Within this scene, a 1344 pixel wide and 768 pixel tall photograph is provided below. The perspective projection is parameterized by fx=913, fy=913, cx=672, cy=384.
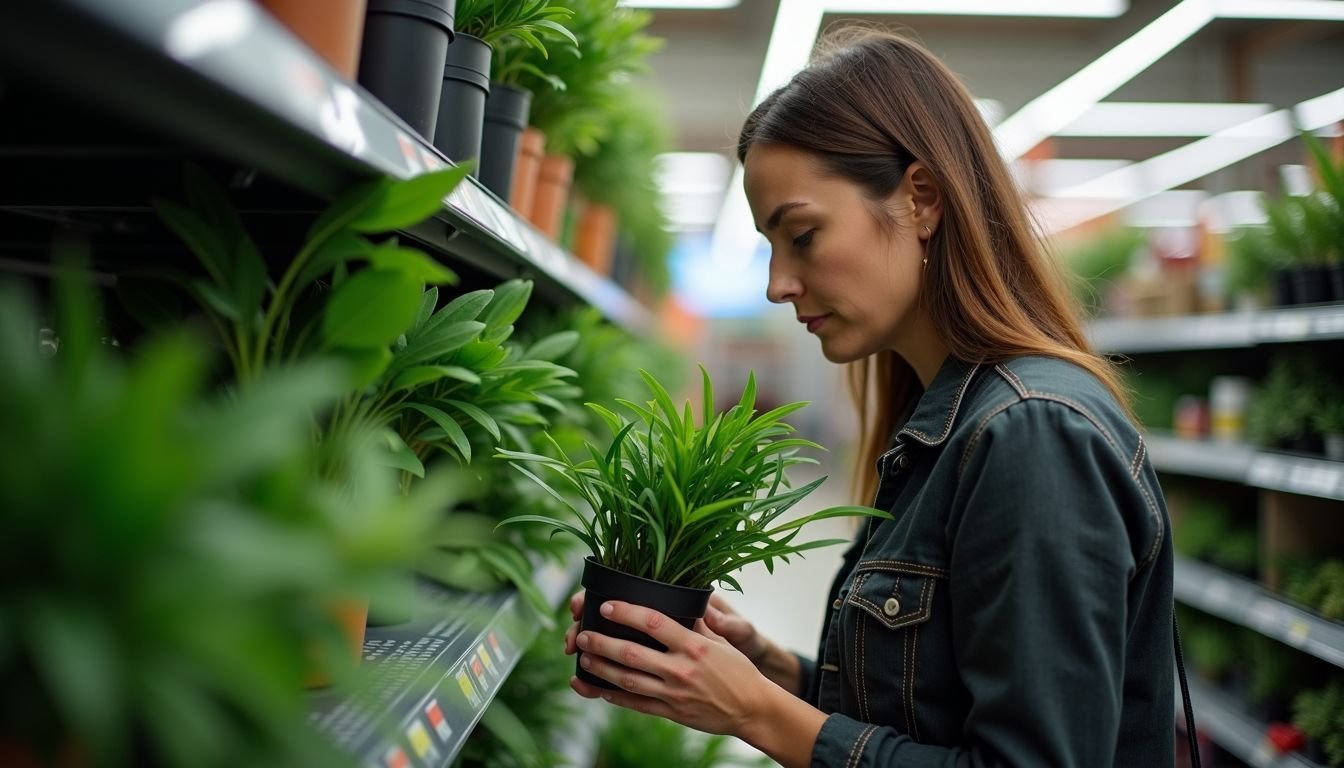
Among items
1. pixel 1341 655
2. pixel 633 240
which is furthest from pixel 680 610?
pixel 633 240

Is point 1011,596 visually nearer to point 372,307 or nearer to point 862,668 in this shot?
point 862,668

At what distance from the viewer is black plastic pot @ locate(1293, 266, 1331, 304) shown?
266 centimetres

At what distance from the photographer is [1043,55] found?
7.21m

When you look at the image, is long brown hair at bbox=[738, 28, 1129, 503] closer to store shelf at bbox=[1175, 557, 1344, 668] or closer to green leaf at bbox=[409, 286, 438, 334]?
→ green leaf at bbox=[409, 286, 438, 334]

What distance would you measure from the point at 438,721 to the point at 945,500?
0.65 metres

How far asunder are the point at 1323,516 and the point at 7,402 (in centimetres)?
345

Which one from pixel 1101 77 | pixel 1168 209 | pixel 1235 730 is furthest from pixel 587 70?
pixel 1168 209

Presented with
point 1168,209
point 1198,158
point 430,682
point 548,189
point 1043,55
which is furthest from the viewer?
point 1168,209

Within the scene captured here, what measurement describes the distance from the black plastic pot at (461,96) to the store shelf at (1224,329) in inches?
53.2

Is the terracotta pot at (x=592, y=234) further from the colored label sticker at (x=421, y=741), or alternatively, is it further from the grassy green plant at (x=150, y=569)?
the grassy green plant at (x=150, y=569)

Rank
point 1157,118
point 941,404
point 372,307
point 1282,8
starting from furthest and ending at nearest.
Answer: point 1157,118
point 1282,8
point 941,404
point 372,307

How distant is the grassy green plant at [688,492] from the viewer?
1.06 metres

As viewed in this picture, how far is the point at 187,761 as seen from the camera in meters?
0.43

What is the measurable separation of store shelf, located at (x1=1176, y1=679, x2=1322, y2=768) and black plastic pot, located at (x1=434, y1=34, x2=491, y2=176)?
8.71 feet
